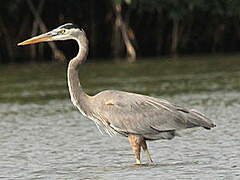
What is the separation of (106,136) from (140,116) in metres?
2.65

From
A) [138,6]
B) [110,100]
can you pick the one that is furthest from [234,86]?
[138,6]

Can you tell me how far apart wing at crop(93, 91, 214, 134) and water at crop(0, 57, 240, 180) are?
35 cm

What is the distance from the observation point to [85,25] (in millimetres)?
37031

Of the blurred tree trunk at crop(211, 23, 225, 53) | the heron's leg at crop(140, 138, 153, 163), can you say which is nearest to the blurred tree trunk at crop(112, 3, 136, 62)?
the blurred tree trunk at crop(211, 23, 225, 53)

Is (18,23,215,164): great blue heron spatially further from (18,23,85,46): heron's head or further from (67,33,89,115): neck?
(18,23,85,46): heron's head

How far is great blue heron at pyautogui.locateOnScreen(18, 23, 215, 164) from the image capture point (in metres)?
9.27

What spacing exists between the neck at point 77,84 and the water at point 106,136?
759mm

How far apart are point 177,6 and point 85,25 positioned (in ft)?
17.4

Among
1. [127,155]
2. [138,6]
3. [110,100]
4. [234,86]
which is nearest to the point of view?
[110,100]

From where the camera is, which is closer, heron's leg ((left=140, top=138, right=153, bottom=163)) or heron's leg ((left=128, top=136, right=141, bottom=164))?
heron's leg ((left=128, top=136, right=141, bottom=164))

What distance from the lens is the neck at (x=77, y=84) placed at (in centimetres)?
945

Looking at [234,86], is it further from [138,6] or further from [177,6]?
[138,6]

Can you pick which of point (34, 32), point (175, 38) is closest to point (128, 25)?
point (175, 38)

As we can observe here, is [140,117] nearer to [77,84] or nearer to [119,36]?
[77,84]
